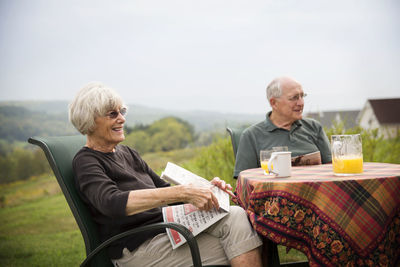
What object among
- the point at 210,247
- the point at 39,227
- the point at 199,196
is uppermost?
the point at 199,196

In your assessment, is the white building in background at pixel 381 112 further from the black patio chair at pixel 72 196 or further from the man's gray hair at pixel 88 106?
the black patio chair at pixel 72 196

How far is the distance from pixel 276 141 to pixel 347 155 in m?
0.98

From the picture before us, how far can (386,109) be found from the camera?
6387mm

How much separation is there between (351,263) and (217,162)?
2.91m

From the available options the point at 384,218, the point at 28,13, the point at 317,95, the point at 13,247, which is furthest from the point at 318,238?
the point at 28,13

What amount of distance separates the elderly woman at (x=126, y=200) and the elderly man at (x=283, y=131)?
2.54 ft

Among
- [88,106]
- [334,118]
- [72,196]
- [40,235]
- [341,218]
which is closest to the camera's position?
[341,218]

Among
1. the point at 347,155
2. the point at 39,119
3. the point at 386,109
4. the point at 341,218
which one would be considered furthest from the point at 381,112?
the point at 39,119

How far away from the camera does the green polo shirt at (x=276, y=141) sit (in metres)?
2.45

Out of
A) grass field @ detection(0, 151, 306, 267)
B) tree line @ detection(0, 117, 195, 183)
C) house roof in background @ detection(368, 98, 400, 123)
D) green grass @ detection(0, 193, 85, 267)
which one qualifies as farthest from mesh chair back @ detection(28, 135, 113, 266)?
house roof in background @ detection(368, 98, 400, 123)

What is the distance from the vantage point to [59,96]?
734cm

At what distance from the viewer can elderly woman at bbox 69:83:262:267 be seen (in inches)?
54.9

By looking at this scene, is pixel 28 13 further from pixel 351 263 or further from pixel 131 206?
pixel 351 263

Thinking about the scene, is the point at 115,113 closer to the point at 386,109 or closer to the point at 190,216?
the point at 190,216
